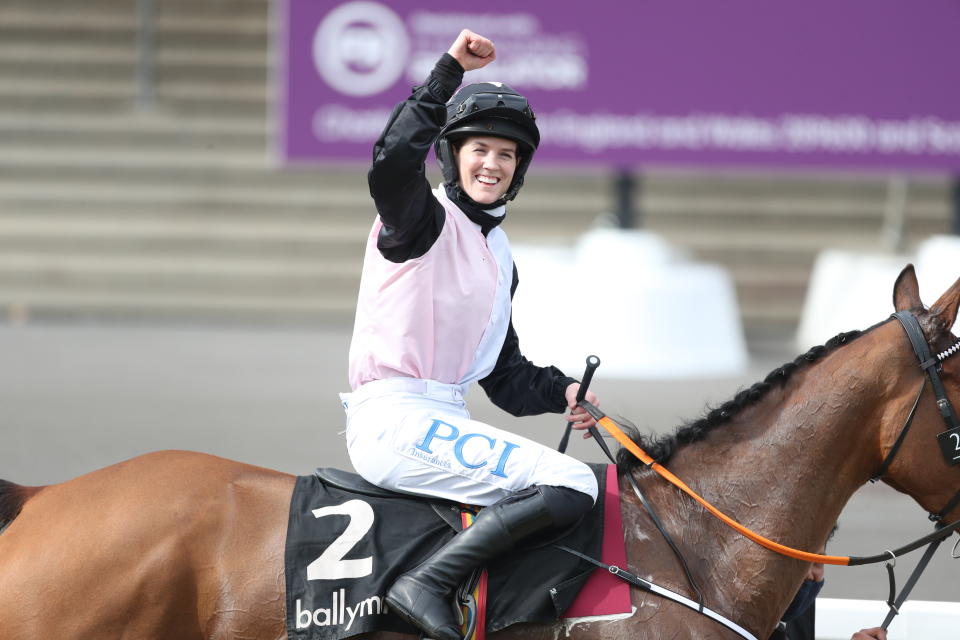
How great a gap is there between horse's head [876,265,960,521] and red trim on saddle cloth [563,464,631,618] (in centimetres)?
77

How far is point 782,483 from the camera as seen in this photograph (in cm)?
324

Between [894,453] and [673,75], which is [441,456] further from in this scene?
[673,75]

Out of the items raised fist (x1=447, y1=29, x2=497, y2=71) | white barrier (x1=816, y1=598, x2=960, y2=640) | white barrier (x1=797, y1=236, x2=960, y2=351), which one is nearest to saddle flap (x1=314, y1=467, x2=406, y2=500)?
raised fist (x1=447, y1=29, x2=497, y2=71)

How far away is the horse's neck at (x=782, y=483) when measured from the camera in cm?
318

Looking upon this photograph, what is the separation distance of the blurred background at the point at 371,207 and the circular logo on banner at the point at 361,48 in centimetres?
2

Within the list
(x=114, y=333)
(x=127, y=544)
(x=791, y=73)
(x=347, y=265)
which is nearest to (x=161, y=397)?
(x=114, y=333)

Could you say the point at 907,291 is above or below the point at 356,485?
above

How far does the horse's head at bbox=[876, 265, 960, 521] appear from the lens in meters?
3.12

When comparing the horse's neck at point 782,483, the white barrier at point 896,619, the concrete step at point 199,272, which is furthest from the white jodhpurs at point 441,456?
the concrete step at point 199,272

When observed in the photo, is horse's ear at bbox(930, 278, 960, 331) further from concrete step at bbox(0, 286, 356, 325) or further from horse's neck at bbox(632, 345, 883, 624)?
concrete step at bbox(0, 286, 356, 325)

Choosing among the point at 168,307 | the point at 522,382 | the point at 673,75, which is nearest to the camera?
the point at 522,382

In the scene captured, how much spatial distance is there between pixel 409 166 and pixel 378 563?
1.05 m

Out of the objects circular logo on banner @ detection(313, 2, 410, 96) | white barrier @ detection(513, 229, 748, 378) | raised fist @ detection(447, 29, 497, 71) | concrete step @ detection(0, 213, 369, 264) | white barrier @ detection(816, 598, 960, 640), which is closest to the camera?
raised fist @ detection(447, 29, 497, 71)

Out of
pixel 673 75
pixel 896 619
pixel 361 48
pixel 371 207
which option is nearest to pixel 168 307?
pixel 371 207
